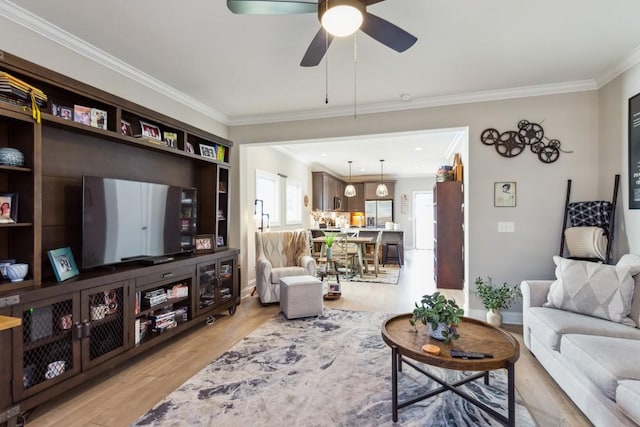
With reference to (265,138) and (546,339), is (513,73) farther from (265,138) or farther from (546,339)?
(265,138)

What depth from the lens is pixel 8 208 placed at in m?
2.02

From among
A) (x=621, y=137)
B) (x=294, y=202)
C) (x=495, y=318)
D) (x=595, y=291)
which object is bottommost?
(x=495, y=318)

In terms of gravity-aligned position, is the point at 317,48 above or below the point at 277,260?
above

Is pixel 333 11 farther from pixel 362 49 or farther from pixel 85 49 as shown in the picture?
pixel 85 49

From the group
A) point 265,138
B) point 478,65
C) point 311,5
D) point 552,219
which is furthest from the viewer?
point 265,138

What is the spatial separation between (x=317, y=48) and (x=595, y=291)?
275 cm

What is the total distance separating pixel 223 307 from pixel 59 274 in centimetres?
183

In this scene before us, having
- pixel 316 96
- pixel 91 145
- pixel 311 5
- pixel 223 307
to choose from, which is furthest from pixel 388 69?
pixel 223 307

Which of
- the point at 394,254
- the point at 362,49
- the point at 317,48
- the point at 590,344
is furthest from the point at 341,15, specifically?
the point at 394,254

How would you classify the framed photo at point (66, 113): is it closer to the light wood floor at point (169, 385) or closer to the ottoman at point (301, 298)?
the light wood floor at point (169, 385)

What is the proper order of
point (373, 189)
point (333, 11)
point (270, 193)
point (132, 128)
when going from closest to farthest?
point (333, 11), point (132, 128), point (270, 193), point (373, 189)

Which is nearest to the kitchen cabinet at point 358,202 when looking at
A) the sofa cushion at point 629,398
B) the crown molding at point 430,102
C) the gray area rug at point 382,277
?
the gray area rug at point 382,277

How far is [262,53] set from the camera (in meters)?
2.83

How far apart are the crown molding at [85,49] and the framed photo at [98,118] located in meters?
0.57
